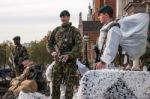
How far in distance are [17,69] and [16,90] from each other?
2.45m

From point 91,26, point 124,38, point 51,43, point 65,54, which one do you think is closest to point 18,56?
point 51,43

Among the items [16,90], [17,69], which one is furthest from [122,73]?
[17,69]

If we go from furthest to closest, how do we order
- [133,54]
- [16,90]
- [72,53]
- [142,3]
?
[142,3] < [16,90] < [72,53] < [133,54]

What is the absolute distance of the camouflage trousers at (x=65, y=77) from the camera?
11094 mm

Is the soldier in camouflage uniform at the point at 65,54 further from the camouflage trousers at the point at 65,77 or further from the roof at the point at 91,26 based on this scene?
the roof at the point at 91,26

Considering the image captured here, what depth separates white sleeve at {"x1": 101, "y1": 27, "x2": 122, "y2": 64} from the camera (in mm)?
8336

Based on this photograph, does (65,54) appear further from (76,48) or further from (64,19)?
(64,19)

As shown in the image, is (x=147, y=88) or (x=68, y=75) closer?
(x=147, y=88)

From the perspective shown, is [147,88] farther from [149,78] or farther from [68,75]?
[68,75]

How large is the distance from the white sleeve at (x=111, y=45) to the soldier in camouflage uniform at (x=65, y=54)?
8.45 ft

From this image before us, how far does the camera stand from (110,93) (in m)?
7.97

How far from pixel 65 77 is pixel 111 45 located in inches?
115

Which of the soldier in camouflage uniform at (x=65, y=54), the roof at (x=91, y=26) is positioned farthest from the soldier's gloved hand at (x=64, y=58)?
the roof at (x=91, y=26)

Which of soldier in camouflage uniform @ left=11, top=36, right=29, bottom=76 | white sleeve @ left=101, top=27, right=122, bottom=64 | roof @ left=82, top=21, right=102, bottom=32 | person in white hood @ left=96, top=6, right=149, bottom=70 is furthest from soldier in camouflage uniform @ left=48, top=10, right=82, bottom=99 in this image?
roof @ left=82, top=21, right=102, bottom=32
